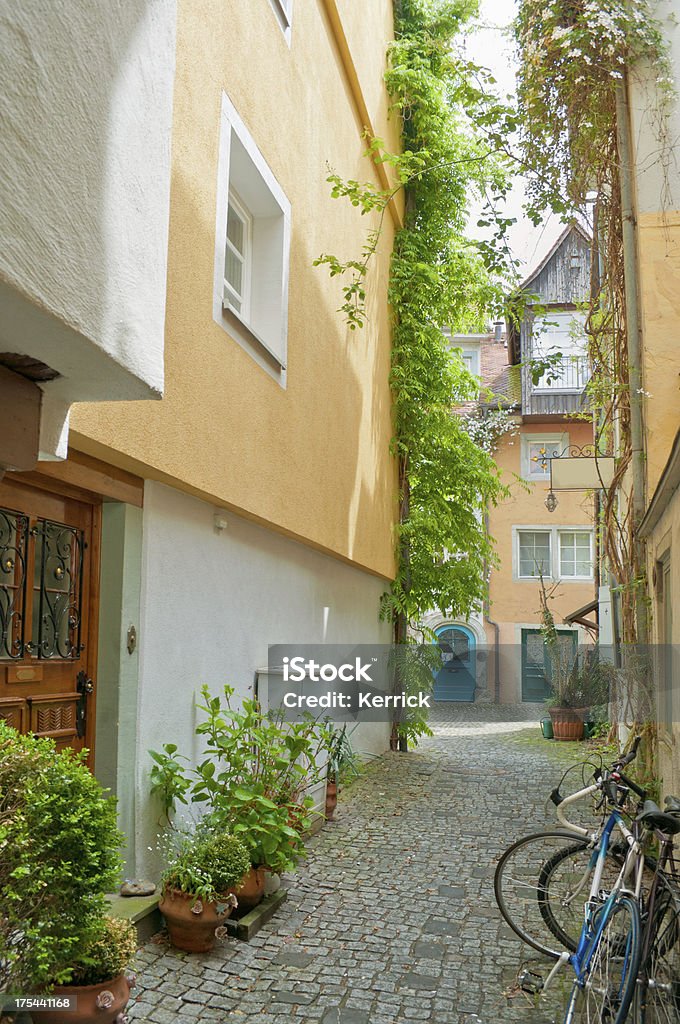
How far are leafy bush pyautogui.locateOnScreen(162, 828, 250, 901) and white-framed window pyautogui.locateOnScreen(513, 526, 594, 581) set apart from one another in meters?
18.0

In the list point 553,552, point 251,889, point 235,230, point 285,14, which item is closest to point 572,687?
point 553,552

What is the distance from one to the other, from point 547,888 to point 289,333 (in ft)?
14.2

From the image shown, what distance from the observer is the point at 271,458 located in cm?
654

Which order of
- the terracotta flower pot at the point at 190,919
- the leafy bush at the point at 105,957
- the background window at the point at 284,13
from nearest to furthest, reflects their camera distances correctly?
1. the leafy bush at the point at 105,957
2. the terracotta flower pot at the point at 190,919
3. the background window at the point at 284,13

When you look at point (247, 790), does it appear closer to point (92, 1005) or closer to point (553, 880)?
point (553, 880)

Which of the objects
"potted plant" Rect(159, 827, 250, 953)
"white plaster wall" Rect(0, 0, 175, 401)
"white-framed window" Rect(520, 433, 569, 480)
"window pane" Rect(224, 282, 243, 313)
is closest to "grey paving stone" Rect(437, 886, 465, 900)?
"potted plant" Rect(159, 827, 250, 953)

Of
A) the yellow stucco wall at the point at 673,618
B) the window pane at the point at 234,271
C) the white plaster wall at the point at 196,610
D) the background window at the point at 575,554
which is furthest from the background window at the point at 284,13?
the background window at the point at 575,554

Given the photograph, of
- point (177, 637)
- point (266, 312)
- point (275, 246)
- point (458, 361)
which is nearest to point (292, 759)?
point (177, 637)

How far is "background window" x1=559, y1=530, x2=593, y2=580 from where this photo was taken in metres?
22.1

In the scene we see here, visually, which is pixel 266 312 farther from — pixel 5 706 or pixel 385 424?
pixel 385 424

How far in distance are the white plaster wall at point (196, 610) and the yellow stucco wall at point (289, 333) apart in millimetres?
218

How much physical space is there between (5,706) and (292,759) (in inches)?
79.9

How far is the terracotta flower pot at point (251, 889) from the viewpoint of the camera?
4949mm

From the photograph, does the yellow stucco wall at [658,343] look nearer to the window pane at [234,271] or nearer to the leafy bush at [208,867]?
the window pane at [234,271]
